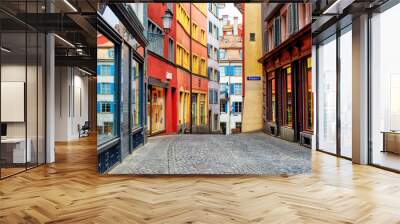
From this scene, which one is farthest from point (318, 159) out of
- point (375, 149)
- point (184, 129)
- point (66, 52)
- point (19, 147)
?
point (66, 52)

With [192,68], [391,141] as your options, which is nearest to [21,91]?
[192,68]

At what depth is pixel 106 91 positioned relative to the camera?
5859 mm

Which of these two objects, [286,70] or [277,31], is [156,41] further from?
[286,70]

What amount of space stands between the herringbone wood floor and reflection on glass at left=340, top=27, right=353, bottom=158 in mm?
1583

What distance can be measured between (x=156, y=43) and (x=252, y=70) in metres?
1.58

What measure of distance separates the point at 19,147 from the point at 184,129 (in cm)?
317

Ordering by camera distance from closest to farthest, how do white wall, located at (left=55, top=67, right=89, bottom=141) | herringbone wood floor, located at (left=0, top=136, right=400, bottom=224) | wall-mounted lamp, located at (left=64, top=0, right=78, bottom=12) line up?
herringbone wood floor, located at (left=0, top=136, right=400, bottom=224) → wall-mounted lamp, located at (left=64, top=0, right=78, bottom=12) → white wall, located at (left=55, top=67, right=89, bottom=141)

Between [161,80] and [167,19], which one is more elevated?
[167,19]

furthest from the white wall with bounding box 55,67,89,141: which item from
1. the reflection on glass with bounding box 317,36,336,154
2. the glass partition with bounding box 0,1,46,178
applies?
the reflection on glass with bounding box 317,36,336,154

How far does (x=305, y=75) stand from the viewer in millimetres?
6668

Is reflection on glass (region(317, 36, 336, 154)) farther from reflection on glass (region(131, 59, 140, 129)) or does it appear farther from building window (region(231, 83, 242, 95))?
reflection on glass (region(131, 59, 140, 129))

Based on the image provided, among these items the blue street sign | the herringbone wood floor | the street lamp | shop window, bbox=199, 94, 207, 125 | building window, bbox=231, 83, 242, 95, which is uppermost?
the street lamp

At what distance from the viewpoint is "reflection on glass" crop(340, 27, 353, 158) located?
26.0 feet

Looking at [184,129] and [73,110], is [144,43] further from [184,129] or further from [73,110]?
[73,110]
